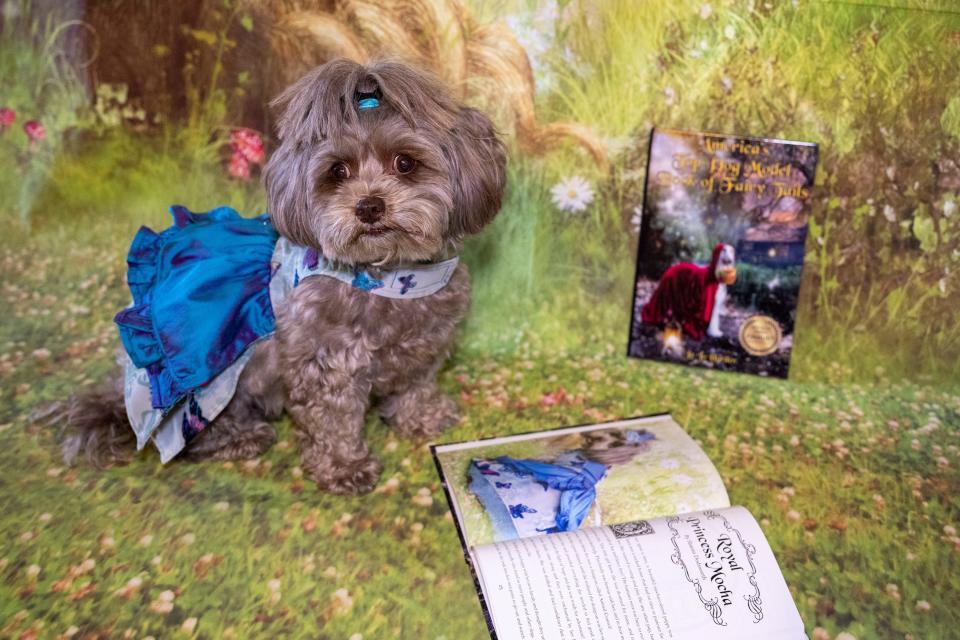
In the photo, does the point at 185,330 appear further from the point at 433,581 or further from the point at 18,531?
the point at 433,581

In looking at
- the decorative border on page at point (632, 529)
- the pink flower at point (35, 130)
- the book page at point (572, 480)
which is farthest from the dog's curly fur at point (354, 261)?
the pink flower at point (35, 130)

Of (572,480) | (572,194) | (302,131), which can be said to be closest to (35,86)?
(302,131)

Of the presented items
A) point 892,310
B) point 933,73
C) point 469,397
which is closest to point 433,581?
point 469,397

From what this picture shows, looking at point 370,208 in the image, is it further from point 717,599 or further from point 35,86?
point 35,86

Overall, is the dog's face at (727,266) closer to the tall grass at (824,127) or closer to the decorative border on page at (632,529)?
the tall grass at (824,127)

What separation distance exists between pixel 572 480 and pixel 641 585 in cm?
36

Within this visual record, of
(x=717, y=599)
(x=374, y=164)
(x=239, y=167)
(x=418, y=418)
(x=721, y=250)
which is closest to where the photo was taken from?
(x=717, y=599)

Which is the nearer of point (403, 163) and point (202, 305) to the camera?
point (403, 163)

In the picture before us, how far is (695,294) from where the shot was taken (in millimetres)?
2363

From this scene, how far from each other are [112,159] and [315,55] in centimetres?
79

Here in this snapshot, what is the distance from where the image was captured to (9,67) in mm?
2422

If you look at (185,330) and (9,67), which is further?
(9,67)

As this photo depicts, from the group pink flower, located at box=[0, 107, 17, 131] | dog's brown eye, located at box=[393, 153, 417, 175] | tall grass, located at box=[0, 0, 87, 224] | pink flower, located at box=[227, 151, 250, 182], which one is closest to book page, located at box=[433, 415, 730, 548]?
dog's brown eye, located at box=[393, 153, 417, 175]

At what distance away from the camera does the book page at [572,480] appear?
175cm
